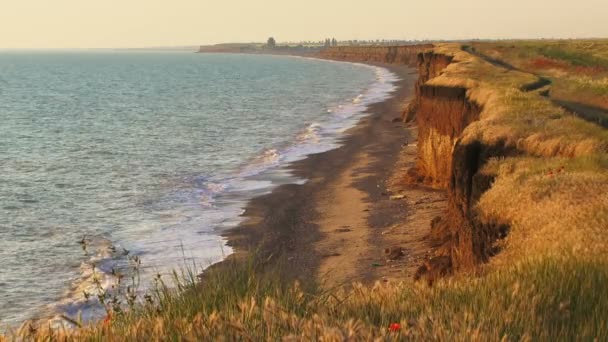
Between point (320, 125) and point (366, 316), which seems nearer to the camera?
point (366, 316)

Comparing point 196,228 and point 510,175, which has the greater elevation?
point 510,175

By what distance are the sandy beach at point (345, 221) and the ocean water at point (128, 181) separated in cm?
144

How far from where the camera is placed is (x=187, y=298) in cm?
574

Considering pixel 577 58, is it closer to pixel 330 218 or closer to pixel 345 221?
pixel 330 218

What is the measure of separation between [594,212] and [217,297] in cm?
652

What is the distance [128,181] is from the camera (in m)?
37.2

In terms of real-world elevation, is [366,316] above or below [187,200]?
above

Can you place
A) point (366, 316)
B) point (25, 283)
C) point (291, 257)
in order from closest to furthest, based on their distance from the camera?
point (366, 316) → point (25, 283) → point (291, 257)

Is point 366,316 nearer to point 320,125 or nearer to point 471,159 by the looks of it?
point 471,159

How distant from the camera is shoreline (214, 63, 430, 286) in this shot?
2106 cm

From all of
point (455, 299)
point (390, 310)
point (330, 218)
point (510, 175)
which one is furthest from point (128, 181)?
point (390, 310)

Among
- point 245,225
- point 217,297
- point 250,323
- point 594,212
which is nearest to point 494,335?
point 250,323

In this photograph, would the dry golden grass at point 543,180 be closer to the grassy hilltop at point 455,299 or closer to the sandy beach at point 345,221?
the grassy hilltop at point 455,299

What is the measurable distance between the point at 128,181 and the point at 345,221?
15.3 meters
